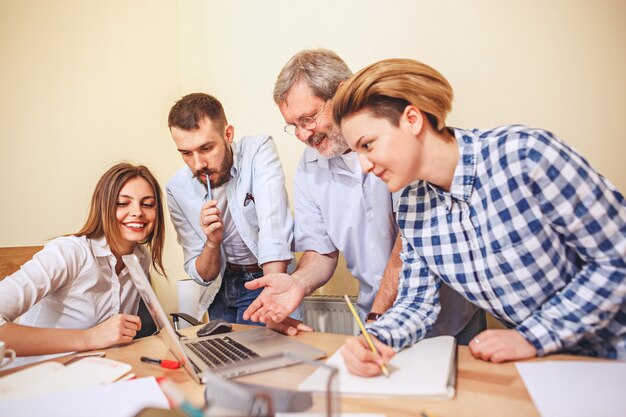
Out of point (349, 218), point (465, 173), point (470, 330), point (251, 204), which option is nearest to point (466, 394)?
point (465, 173)

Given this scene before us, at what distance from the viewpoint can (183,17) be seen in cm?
279

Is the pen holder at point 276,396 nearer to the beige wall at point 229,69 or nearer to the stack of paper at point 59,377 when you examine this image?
the stack of paper at point 59,377

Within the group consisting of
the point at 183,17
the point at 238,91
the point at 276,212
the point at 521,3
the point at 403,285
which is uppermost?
the point at 183,17

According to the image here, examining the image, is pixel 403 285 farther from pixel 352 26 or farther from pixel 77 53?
pixel 77 53

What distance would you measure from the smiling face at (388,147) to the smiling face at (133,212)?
97 centimetres

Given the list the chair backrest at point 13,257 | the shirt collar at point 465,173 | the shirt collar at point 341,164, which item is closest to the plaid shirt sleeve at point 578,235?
the shirt collar at point 465,173

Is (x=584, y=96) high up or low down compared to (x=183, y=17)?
down

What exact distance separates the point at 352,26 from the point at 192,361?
174 cm

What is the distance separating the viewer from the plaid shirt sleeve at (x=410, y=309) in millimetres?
948

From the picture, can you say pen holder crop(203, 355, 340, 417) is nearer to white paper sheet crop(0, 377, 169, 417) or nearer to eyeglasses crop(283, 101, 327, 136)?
white paper sheet crop(0, 377, 169, 417)

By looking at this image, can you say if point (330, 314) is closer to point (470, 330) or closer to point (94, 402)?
point (470, 330)

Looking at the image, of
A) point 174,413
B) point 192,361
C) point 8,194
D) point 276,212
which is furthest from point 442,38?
point 8,194

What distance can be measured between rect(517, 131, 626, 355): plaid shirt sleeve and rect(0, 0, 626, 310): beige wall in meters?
0.93

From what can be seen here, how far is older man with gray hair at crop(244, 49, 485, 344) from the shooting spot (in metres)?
1.38
